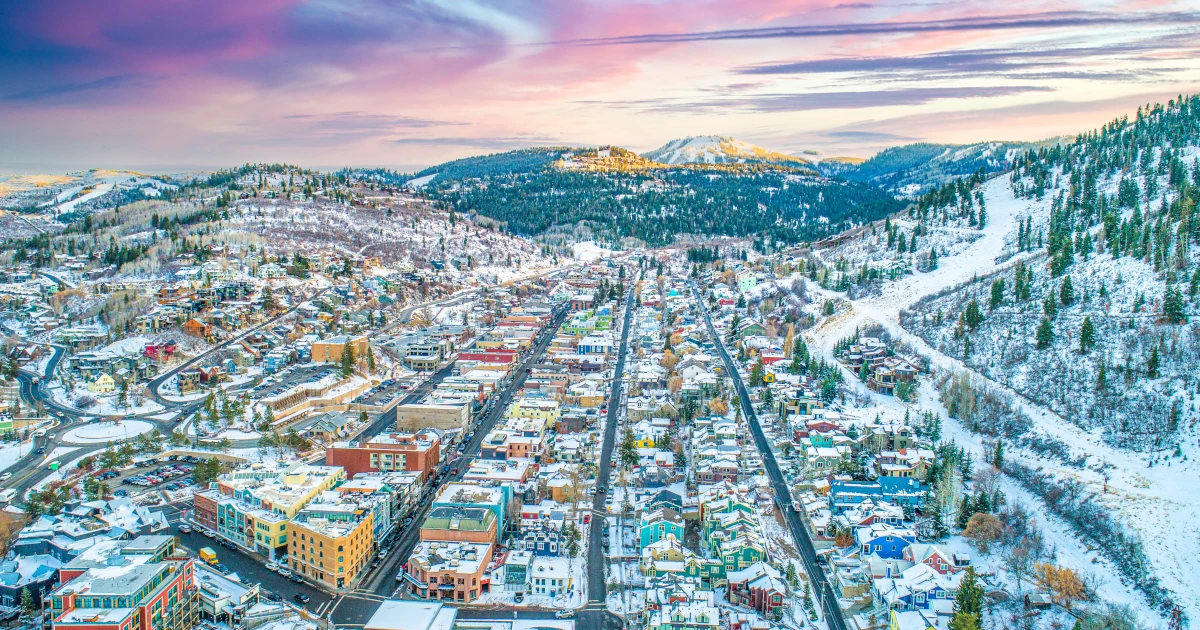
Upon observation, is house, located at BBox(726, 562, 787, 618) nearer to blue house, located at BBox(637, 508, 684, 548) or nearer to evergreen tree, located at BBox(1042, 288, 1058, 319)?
blue house, located at BBox(637, 508, 684, 548)

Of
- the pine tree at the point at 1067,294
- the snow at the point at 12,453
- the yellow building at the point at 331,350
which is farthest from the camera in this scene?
the yellow building at the point at 331,350

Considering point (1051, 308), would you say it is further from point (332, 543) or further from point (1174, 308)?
point (332, 543)

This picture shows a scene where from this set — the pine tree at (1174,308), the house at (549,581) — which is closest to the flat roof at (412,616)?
the house at (549,581)

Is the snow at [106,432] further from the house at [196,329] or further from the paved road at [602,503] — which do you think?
the paved road at [602,503]

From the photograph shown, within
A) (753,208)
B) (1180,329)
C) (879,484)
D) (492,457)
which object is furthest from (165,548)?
(753,208)

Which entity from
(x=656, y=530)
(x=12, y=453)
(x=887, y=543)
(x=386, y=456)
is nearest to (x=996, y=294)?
(x=887, y=543)

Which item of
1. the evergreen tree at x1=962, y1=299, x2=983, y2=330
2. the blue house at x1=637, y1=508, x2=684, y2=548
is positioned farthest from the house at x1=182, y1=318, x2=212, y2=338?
the evergreen tree at x1=962, y1=299, x2=983, y2=330
